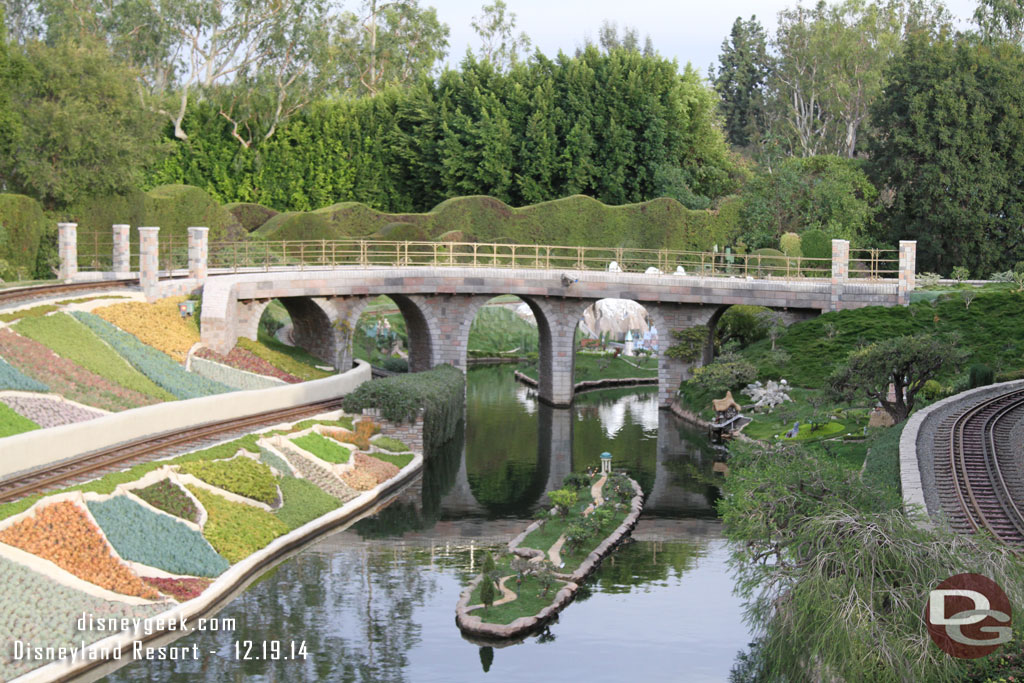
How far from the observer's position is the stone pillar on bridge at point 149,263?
49969 mm

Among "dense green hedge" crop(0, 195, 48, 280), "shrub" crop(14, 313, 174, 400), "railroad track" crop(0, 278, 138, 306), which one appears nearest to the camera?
"shrub" crop(14, 313, 174, 400)

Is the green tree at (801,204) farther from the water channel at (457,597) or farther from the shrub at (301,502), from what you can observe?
the shrub at (301,502)

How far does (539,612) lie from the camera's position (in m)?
28.6

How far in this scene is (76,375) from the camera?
1571 inches

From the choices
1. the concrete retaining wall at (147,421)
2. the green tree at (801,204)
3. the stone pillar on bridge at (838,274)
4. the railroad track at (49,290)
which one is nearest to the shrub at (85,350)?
the concrete retaining wall at (147,421)

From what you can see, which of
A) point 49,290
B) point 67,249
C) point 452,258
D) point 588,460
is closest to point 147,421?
point 49,290

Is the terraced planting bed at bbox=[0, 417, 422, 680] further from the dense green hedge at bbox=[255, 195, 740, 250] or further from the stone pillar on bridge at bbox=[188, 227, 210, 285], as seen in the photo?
the dense green hedge at bbox=[255, 195, 740, 250]

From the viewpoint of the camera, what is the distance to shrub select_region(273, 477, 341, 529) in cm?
3503

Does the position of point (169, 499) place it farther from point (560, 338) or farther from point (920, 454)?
point (560, 338)

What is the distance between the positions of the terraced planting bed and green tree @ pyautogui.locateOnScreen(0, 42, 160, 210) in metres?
27.0

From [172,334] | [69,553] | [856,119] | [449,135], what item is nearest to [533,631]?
[69,553]

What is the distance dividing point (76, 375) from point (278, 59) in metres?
52.3

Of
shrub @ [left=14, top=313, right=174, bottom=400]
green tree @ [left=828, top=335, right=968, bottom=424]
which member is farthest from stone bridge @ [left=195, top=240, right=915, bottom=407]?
green tree @ [left=828, top=335, right=968, bottom=424]

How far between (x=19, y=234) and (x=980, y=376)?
127ft
